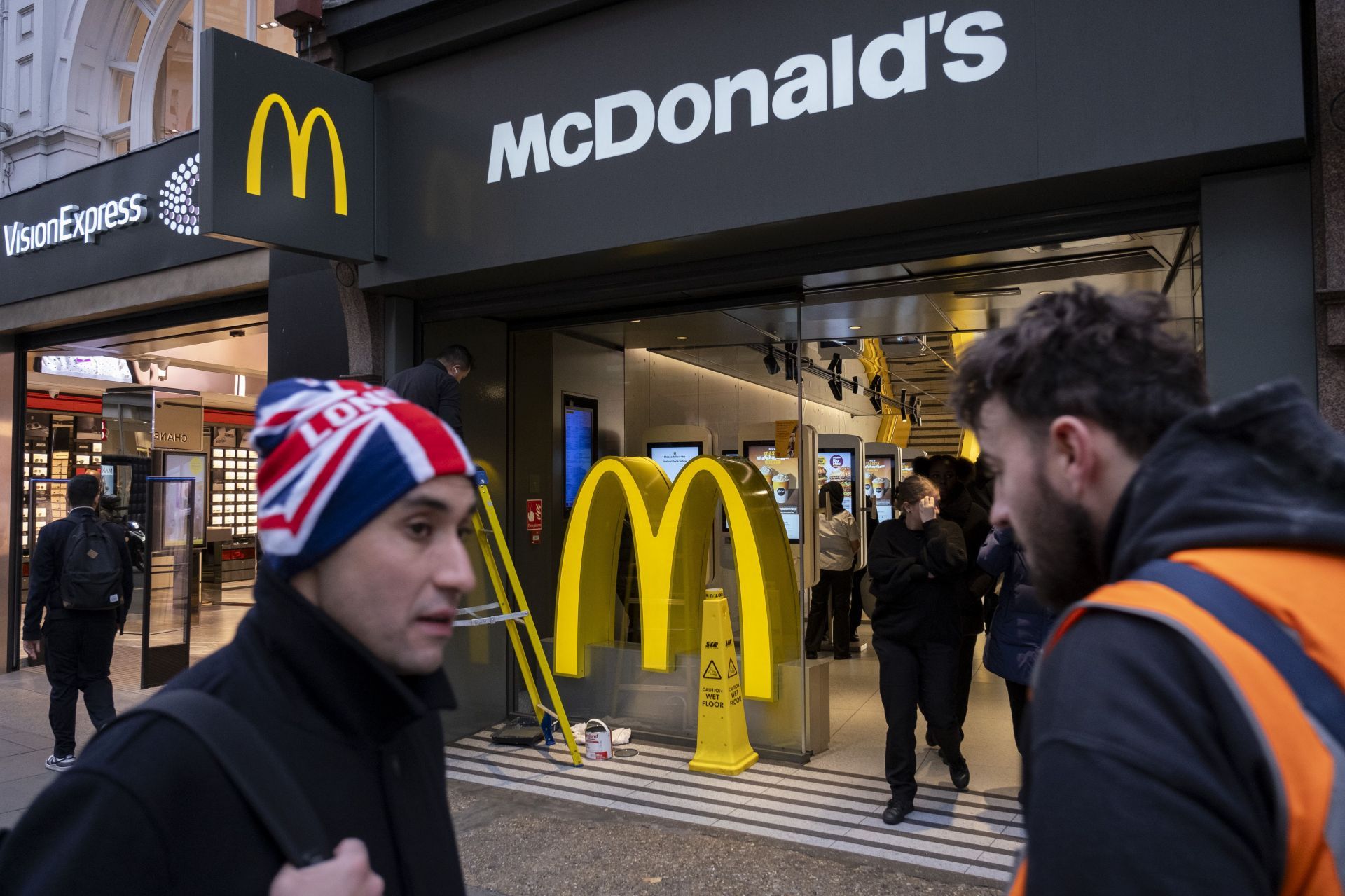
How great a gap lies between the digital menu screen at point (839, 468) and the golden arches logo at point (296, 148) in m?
6.91

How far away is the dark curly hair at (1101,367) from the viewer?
1117mm

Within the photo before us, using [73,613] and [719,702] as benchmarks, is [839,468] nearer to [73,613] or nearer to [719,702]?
[719,702]

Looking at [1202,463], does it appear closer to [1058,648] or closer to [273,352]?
[1058,648]

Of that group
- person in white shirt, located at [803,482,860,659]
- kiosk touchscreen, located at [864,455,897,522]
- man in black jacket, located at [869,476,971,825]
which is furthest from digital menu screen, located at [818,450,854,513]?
man in black jacket, located at [869,476,971,825]

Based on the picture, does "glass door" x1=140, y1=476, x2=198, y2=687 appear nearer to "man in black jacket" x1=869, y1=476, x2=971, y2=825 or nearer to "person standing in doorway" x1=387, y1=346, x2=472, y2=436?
"person standing in doorway" x1=387, y1=346, x2=472, y2=436

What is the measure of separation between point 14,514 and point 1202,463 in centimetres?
1197

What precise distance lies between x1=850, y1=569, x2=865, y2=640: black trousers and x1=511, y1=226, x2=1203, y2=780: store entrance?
0.03m

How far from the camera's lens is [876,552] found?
18.5 ft

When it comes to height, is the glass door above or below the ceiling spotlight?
below

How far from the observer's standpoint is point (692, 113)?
17.8ft

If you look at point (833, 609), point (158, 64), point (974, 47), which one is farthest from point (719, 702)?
point (158, 64)

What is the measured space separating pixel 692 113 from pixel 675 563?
310 cm

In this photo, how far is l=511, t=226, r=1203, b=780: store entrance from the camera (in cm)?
616

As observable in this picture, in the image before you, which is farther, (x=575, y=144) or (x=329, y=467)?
(x=575, y=144)
